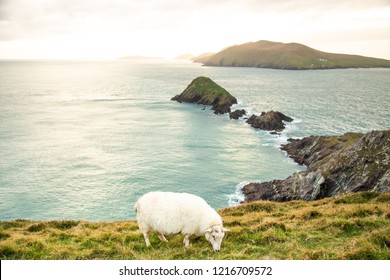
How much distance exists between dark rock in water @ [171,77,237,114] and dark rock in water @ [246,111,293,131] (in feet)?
60.7

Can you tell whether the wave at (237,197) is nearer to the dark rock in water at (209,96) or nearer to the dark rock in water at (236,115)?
the dark rock in water at (236,115)

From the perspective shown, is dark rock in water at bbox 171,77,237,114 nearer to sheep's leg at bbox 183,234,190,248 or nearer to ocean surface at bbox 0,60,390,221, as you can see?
ocean surface at bbox 0,60,390,221

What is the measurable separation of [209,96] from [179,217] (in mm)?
101240

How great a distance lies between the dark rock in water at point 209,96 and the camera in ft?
329

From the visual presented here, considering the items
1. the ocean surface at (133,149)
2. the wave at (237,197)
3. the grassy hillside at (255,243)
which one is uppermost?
the grassy hillside at (255,243)

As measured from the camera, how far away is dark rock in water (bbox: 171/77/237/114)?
329 ft

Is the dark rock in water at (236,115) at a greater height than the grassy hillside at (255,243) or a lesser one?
lesser

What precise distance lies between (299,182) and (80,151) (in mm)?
38987

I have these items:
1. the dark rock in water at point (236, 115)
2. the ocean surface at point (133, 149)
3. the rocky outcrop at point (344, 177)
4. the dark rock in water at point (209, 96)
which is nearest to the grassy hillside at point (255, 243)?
the rocky outcrop at point (344, 177)

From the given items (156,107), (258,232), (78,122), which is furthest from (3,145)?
(258,232)

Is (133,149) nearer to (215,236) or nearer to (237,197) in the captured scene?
(237,197)

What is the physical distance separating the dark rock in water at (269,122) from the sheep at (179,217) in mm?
66701

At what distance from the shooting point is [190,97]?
376ft
